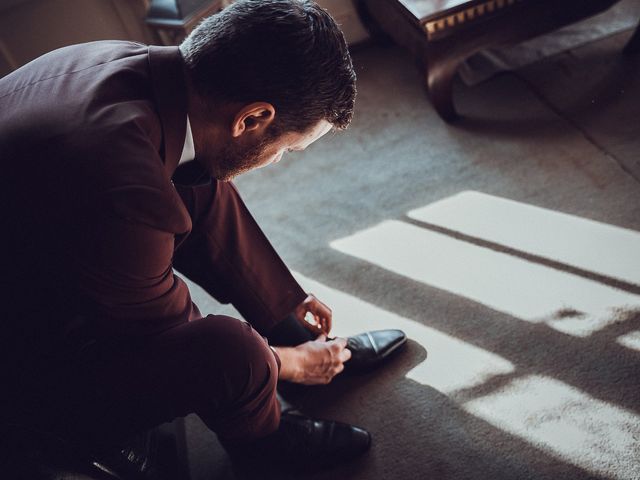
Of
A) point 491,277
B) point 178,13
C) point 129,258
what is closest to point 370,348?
point 491,277

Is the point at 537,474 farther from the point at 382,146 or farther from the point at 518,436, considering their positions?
the point at 382,146

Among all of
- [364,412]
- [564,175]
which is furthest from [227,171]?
[564,175]

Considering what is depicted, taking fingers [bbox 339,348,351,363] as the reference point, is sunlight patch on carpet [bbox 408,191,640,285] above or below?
below

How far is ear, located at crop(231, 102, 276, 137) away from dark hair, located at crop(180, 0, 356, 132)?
0.4 inches

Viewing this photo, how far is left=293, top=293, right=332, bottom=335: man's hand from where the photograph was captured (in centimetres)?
102

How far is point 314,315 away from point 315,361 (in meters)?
0.11

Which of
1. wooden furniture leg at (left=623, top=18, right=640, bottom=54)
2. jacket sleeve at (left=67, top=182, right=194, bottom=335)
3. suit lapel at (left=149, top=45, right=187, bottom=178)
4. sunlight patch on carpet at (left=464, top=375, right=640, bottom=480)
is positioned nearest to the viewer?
jacket sleeve at (left=67, top=182, right=194, bottom=335)

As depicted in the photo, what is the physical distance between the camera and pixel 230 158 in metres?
0.80

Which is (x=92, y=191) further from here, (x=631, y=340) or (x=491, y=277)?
(x=631, y=340)

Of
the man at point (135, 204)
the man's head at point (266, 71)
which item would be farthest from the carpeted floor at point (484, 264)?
the man's head at point (266, 71)

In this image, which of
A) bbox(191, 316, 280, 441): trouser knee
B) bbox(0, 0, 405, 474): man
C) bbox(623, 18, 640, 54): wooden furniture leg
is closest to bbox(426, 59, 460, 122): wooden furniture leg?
bbox(623, 18, 640, 54): wooden furniture leg

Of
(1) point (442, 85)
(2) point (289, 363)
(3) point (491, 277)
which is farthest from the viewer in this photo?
(1) point (442, 85)

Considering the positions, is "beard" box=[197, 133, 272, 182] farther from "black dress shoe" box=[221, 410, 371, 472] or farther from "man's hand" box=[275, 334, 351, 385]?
"black dress shoe" box=[221, 410, 371, 472]

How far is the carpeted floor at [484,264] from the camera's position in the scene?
0.94 m
